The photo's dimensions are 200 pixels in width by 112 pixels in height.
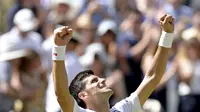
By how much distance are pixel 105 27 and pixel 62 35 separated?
5.46 metres

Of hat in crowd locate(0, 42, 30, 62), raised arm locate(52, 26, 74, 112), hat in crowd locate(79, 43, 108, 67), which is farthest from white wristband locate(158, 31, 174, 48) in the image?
hat in crowd locate(79, 43, 108, 67)

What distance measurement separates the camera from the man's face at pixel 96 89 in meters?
7.28

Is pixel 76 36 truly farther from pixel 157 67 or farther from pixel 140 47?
pixel 157 67

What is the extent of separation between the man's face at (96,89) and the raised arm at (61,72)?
0.54 metres

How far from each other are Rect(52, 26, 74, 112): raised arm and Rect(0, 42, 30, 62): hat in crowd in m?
3.50

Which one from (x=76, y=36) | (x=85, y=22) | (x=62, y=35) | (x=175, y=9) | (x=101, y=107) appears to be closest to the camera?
(x=62, y=35)

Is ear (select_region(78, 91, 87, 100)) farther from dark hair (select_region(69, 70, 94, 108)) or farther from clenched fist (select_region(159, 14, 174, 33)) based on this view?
clenched fist (select_region(159, 14, 174, 33))

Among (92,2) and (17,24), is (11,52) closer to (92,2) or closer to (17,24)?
(17,24)

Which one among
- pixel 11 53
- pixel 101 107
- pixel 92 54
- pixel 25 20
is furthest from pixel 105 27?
pixel 101 107

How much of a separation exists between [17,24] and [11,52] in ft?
2.80

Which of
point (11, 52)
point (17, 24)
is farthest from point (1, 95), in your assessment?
point (17, 24)

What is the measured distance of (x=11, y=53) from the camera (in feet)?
34.4

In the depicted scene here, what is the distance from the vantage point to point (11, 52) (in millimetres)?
10492

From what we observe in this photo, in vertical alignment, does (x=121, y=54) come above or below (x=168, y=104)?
above
